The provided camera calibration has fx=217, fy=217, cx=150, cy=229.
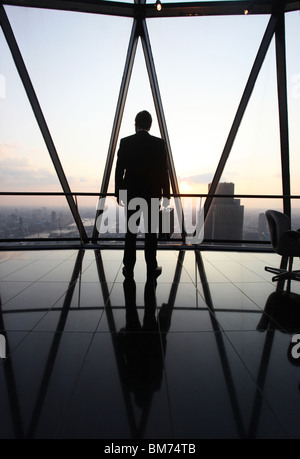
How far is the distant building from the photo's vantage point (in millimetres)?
4148

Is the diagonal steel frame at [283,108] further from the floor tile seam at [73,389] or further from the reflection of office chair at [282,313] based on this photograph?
the floor tile seam at [73,389]

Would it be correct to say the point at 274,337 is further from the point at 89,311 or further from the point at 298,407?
the point at 89,311

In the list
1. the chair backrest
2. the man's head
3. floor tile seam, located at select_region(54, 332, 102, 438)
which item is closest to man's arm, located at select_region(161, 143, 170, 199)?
the man's head

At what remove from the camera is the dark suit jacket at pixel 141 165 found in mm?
2324

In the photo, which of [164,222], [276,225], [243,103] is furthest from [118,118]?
[276,225]

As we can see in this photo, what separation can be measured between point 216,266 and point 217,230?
4.10 feet

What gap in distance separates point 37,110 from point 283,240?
4.38m

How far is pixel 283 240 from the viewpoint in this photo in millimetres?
2521

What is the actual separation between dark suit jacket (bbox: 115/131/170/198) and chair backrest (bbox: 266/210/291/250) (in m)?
1.44

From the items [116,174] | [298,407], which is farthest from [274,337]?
[116,174]

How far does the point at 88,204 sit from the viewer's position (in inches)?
163

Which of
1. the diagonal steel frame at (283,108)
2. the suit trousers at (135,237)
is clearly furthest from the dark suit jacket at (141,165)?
the diagonal steel frame at (283,108)

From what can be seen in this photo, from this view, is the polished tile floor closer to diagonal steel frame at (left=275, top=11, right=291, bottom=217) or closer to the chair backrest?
the chair backrest
